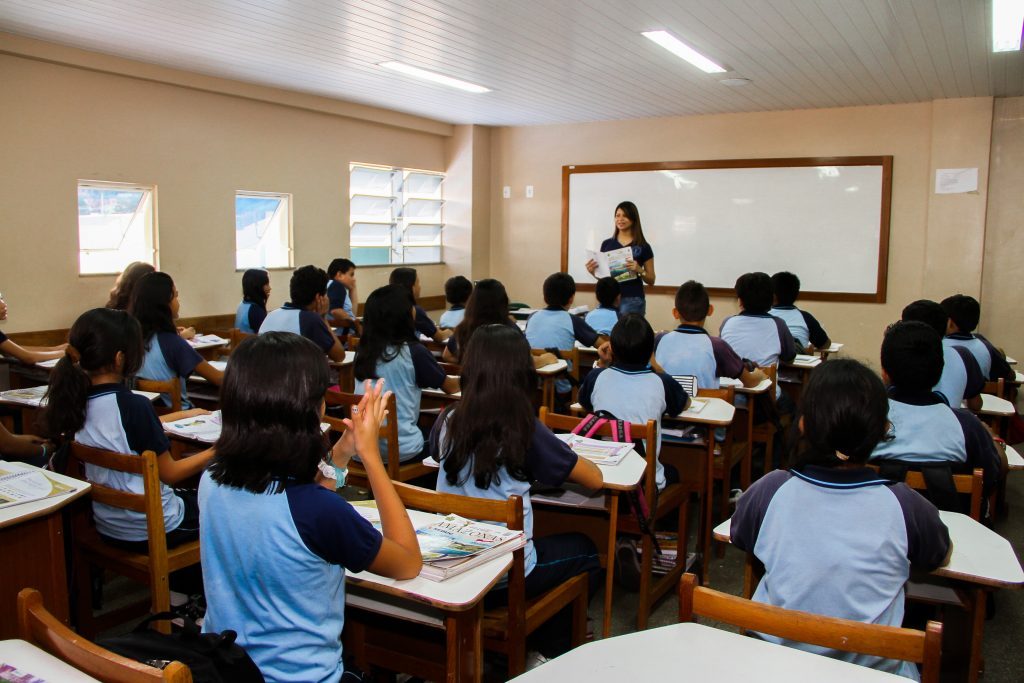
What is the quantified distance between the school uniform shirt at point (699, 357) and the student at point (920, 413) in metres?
1.38

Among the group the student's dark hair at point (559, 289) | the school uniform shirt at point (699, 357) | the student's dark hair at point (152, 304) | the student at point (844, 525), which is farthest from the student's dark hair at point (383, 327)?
the student at point (844, 525)

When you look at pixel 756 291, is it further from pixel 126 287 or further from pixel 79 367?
pixel 126 287

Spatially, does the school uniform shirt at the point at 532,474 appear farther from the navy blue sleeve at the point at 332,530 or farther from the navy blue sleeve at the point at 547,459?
the navy blue sleeve at the point at 332,530

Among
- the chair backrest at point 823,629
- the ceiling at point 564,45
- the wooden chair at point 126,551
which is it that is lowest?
the wooden chair at point 126,551

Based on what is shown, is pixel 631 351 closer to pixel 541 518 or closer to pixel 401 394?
pixel 541 518

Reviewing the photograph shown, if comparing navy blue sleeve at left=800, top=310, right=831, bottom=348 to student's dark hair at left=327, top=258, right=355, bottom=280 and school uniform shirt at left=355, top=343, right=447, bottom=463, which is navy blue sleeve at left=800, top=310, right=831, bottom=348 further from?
student's dark hair at left=327, top=258, right=355, bottom=280

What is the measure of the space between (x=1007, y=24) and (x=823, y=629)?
4.51 m

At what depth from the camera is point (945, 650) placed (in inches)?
97.3

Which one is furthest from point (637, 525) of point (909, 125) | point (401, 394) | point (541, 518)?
point (909, 125)

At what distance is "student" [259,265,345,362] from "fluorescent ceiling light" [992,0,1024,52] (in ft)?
13.0

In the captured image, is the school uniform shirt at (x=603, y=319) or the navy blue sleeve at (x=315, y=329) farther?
the school uniform shirt at (x=603, y=319)

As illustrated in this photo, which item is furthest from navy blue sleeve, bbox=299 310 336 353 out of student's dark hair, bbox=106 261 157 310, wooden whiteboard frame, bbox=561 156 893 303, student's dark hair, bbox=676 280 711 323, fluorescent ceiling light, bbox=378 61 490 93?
wooden whiteboard frame, bbox=561 156 893 303

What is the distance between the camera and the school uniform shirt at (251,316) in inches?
221

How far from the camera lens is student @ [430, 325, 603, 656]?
2.27 m
